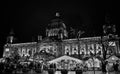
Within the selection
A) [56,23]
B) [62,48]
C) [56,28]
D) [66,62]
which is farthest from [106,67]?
[56,23]

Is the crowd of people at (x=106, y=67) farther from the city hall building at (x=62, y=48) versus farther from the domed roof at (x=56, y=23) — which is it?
the domed roof at (x=56, y=23)

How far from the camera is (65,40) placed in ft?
215

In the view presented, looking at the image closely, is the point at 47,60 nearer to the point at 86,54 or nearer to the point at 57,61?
the point at 57,61

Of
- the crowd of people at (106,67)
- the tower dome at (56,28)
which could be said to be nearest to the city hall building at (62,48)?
the tower dome at (56,28)

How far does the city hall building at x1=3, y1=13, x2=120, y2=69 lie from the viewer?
56.2m

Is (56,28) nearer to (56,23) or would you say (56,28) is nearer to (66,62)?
(56,23)

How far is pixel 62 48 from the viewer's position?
65.1m

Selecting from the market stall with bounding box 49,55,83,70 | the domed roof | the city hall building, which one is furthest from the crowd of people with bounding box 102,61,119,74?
the domed roof

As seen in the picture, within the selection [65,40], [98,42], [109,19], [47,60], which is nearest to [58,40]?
[65,40]

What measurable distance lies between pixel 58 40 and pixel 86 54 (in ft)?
43.5

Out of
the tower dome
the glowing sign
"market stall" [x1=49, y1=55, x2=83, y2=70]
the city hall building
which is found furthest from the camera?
the tower dome

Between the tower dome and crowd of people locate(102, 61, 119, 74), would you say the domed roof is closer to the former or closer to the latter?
the tower dome

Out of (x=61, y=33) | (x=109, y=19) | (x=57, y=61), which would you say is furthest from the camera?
(x=61, y=33)

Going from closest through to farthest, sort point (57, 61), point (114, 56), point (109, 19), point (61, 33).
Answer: point (114, 56) < point (57, 61) < point (109, 19) < point (61, 33)
